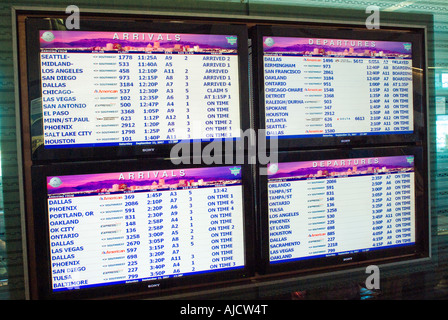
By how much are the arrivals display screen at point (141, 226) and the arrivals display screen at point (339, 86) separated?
382 millimetres

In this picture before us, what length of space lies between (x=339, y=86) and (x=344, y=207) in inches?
23.0

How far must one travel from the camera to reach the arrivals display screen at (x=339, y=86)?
5.50 ft

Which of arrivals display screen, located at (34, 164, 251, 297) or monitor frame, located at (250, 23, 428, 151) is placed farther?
monitor frame, located at (250, 23, 428, 151)

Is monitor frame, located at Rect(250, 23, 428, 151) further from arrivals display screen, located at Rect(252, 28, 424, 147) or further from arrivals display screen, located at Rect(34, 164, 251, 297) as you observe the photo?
arrivals display screen, located at Rect(34, 164, 251, 297)

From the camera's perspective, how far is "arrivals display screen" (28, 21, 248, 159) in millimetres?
1463

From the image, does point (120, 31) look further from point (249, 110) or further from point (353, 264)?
point (353, 264)

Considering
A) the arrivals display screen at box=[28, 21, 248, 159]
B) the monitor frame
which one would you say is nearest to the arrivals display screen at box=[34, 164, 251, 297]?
the arrivals display screen at box=[28, 21, 248, 159]

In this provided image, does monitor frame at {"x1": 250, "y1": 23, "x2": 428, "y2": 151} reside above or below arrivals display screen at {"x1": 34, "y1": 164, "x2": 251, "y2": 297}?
above

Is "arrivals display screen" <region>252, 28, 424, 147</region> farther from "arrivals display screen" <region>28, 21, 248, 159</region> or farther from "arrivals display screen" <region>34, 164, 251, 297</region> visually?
"arrivals display screen" <region>34, 164, 251, 297</region>

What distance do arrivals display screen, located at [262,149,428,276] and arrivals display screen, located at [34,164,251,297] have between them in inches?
7.6

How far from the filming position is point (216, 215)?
5.31ft

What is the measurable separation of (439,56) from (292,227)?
49.3 inches

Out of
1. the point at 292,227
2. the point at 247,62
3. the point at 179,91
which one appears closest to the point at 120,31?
the point at 179,91

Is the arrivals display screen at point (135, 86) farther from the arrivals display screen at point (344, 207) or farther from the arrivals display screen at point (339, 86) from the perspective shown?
the arrivals display screen at point (344, 207)
